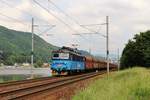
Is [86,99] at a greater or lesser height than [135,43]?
lesser

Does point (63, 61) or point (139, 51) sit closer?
point (63, 61)

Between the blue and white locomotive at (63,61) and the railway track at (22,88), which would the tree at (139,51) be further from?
the railway track at (22,88)

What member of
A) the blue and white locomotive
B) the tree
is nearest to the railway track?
the blue and white locomotive

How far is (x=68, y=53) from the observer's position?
51.4 metres

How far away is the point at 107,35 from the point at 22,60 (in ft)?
393

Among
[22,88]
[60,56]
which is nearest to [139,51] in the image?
[60,56]

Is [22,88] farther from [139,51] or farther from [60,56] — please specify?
[139,51]

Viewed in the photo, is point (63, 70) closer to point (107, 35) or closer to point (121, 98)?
point (107, 35)

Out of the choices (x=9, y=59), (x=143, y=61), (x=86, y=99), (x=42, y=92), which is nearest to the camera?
(x=86, y=99)

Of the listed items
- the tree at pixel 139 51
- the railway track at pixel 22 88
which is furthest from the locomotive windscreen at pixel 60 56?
the tree at pixel 139 51

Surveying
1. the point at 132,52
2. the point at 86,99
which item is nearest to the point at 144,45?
the point at 132,52

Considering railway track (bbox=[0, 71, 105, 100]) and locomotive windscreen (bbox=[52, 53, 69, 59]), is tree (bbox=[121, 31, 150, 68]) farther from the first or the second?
railway track (bbox=[0, 71, 105, 100])

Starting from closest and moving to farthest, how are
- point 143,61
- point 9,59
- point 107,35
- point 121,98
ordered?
point 121,98
point 107,35
point 143,61
point 9,59

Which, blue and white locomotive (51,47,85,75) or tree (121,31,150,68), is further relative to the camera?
tree (121,31,150,68)
